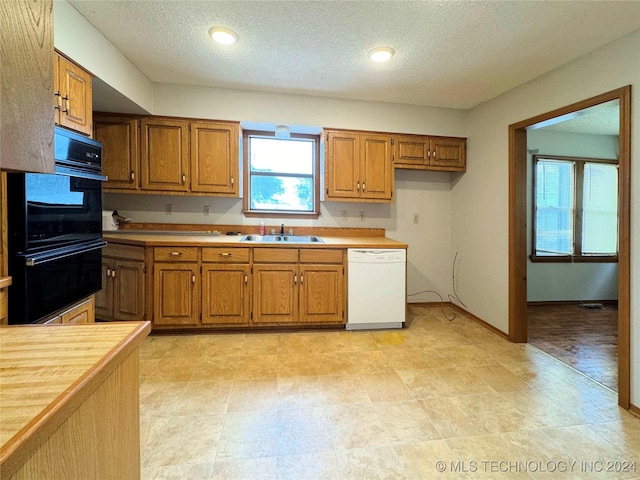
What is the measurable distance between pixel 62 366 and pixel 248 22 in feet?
7.20

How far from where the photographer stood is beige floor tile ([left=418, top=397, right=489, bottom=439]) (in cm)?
165

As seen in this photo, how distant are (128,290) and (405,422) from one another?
266 cm

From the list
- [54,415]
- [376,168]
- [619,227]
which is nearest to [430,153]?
[376,168]

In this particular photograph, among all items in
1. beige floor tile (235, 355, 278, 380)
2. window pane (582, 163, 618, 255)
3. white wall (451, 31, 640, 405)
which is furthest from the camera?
window pane (582, 163, 618, 255)

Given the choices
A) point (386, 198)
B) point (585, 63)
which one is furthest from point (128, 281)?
point (585, 63)

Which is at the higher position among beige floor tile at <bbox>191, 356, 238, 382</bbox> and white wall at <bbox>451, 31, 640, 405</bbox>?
white wall at <bbox>451, 31, 640, 405</bbox>

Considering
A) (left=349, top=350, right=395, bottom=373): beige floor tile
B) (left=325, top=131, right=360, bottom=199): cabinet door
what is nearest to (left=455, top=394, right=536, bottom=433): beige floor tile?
(left=349, top=350, right=395, bottom=373): beige floor tile

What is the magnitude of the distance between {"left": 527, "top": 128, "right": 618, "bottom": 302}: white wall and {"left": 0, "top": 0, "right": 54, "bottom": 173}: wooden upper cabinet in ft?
15.7

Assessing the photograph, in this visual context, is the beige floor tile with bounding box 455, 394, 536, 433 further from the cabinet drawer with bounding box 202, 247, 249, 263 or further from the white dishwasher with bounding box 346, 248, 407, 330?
the cabinet drawer with bounding box 202, 247, 249, 263

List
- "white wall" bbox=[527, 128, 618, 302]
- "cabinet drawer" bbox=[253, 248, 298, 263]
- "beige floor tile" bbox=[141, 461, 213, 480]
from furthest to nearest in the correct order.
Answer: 1. "white wall" bbox=[527, 128, 618, 302]
2. "cabinet drawer" bbox=[253, 248, 298, 263]
3. "beige floor tile" bbox=[141, 461, 213, 480]

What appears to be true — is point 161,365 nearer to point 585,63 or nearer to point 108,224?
point 108,224

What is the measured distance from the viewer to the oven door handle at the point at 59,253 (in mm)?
1531

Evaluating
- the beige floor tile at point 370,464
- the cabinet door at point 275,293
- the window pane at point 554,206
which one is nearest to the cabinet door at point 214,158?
the cabinet door at point 275,293

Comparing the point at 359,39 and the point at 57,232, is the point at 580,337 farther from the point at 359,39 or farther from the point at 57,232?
the point at 57,232
